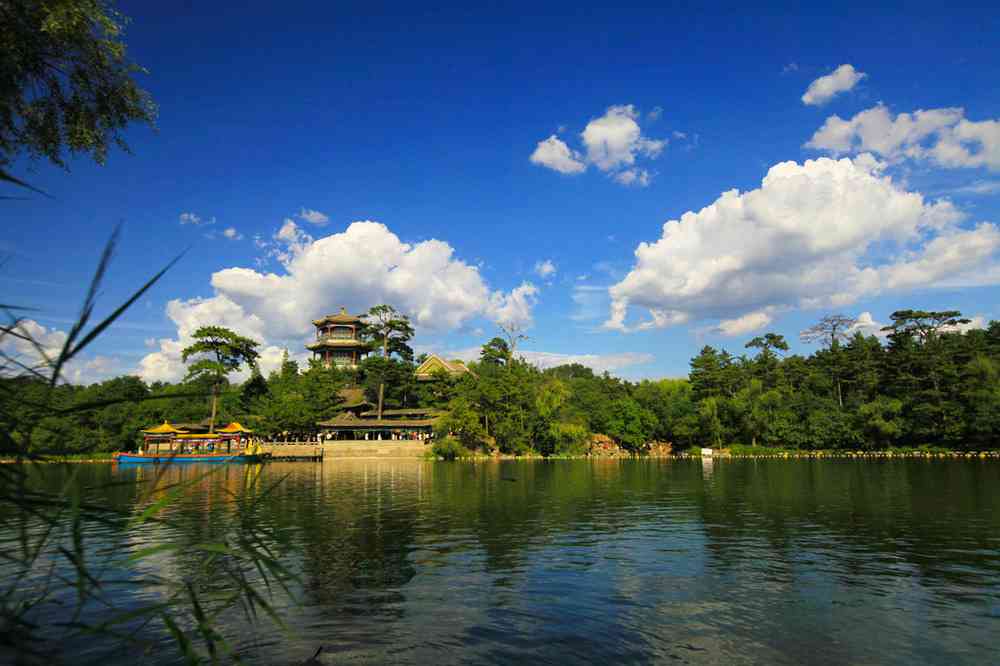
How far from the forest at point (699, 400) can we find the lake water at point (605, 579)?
33.1 meters

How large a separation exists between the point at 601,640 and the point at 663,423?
56.4 m

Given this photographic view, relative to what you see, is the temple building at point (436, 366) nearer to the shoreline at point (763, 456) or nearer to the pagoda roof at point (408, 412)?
the pagoda roof at point (408, 412)

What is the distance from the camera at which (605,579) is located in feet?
35.2

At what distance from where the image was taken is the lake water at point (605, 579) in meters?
7.53

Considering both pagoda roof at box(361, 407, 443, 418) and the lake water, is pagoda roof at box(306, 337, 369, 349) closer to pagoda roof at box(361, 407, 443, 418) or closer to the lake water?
pagoda roof at box(361, 407, 443, 418)

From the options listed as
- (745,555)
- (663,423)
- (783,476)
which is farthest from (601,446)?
(745,555)

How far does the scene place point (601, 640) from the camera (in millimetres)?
7871

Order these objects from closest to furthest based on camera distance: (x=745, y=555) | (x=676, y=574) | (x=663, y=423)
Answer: (x=676, y=574) < (x=745, y=555) < (x=663, y=423)

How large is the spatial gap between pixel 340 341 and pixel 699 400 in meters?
45.8

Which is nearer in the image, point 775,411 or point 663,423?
point 775,411

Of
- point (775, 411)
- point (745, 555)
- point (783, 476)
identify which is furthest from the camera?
point (775, 411)

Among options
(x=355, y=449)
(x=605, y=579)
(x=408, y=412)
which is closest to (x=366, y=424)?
(x=355, y=449)

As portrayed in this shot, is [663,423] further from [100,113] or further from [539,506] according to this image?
[100,113]

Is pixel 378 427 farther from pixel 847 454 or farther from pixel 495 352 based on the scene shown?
pixel 847 454
